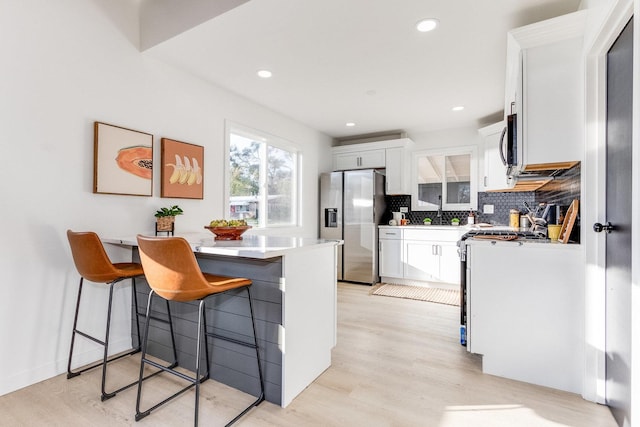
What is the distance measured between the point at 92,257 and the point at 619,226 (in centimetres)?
285

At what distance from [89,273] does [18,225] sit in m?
0.53

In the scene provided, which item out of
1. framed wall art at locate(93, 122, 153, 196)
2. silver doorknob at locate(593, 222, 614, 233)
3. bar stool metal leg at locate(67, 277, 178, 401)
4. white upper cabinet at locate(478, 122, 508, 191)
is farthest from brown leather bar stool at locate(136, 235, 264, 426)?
white upper cabinet at locate(478, 122, 508, 191)

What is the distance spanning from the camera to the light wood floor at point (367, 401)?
1.62 metres

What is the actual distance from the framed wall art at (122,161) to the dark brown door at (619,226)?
308cm

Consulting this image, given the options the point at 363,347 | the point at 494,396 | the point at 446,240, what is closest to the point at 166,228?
the point at 363,347

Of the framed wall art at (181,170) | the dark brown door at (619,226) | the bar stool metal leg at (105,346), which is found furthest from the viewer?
the framed wall art at (181,170)

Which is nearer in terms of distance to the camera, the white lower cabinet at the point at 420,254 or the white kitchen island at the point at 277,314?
the white kitchen island at the point at 277,314

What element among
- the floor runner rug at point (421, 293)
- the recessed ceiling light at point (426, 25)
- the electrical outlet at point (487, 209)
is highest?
the recessed ceiling light at point (426, 25)

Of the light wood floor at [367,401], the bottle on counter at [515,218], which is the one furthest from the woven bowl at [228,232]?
the bottle on counter at [515,218]

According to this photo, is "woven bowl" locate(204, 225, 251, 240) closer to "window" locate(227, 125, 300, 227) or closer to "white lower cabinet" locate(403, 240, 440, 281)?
"window" locate(227, 125, 300, 227)

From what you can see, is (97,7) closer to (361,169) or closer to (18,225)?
(18,225)

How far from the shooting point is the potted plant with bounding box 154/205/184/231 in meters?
2.55

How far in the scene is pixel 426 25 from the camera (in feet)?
7.14

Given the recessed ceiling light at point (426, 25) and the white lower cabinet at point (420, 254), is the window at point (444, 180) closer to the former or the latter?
the white lower cabinet at point (420, 254)
